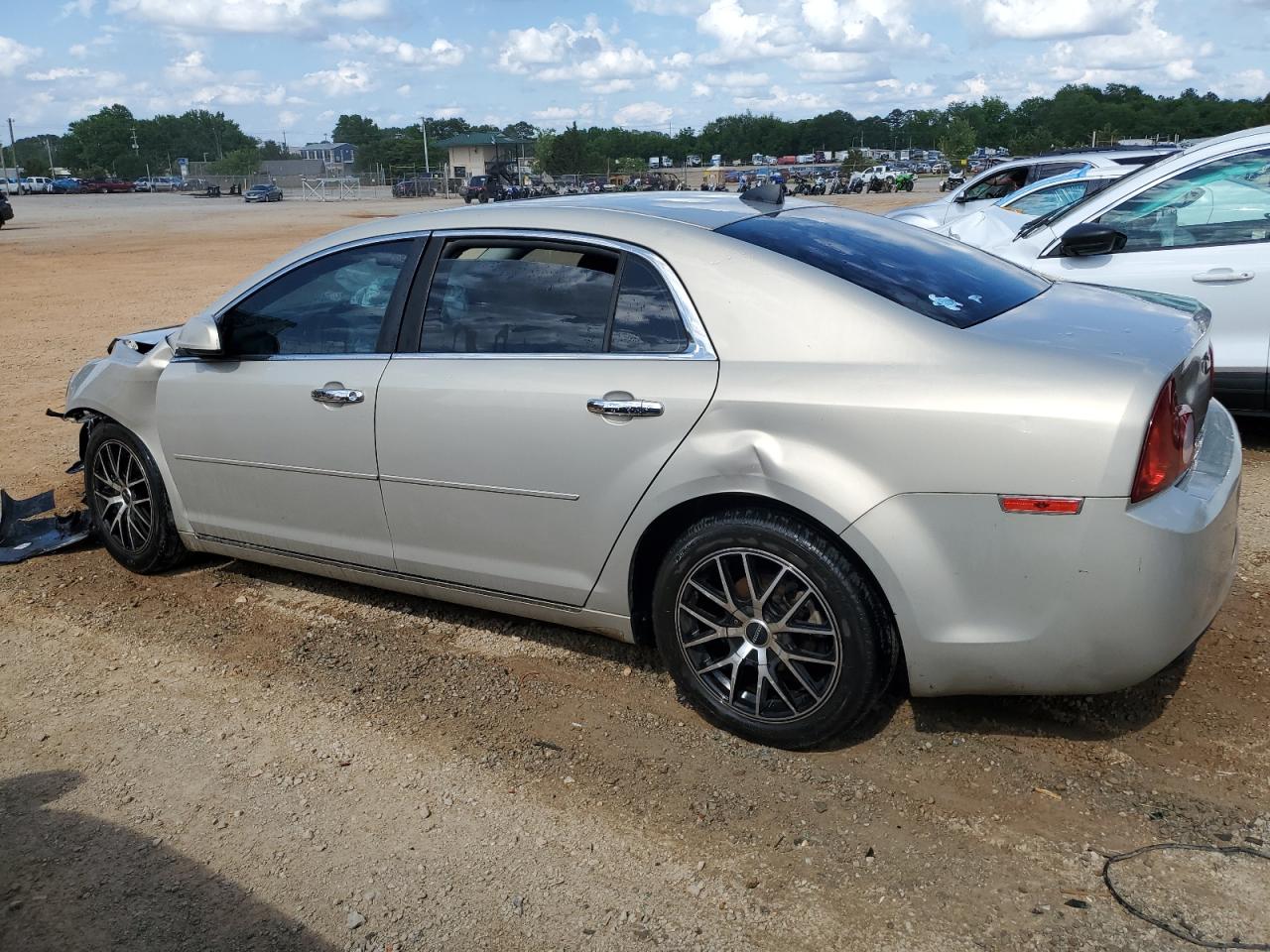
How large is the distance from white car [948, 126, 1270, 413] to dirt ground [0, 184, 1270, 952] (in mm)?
1926

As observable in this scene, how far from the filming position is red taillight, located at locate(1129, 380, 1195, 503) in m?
2.86

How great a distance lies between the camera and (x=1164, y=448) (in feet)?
9.67

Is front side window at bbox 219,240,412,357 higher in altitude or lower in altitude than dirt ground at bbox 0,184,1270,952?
higher

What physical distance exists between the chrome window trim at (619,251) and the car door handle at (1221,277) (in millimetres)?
4135

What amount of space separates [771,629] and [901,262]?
4.31 ft

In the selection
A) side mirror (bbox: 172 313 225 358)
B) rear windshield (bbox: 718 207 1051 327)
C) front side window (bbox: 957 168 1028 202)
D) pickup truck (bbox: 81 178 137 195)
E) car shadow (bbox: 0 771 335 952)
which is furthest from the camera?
pickup truck (bbox: 81 178 137 195)

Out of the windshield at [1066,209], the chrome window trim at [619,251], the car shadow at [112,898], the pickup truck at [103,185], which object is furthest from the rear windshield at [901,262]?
the pickup truck at [103,185]

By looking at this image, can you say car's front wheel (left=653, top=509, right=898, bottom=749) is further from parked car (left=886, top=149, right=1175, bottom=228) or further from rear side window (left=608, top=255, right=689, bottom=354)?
parked car (left=886, top=149, right=1175, bottom=228)

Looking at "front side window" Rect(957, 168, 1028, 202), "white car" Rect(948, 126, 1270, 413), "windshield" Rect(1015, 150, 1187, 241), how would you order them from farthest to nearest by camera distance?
"front side window" Rect(957, 168, 1028, 202) → "windshield" Rect(1015, 150, 1187, 241) → "white car" Rect(948, 126, 1270, 413)

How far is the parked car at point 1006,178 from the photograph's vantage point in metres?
12.6

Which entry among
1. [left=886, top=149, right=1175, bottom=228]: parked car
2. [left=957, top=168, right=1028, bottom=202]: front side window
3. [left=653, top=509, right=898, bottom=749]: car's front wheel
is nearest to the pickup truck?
[left=957, top=168, right=1028, bottom=202]: front side window

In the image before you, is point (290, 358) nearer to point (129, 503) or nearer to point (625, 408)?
point (129, 503)

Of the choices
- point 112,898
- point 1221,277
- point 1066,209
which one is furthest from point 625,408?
point 1066,209

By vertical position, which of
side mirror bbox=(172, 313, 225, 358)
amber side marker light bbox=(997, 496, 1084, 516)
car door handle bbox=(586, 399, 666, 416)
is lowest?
amber side marker light bbox=(997, 496, 1084, 516)
